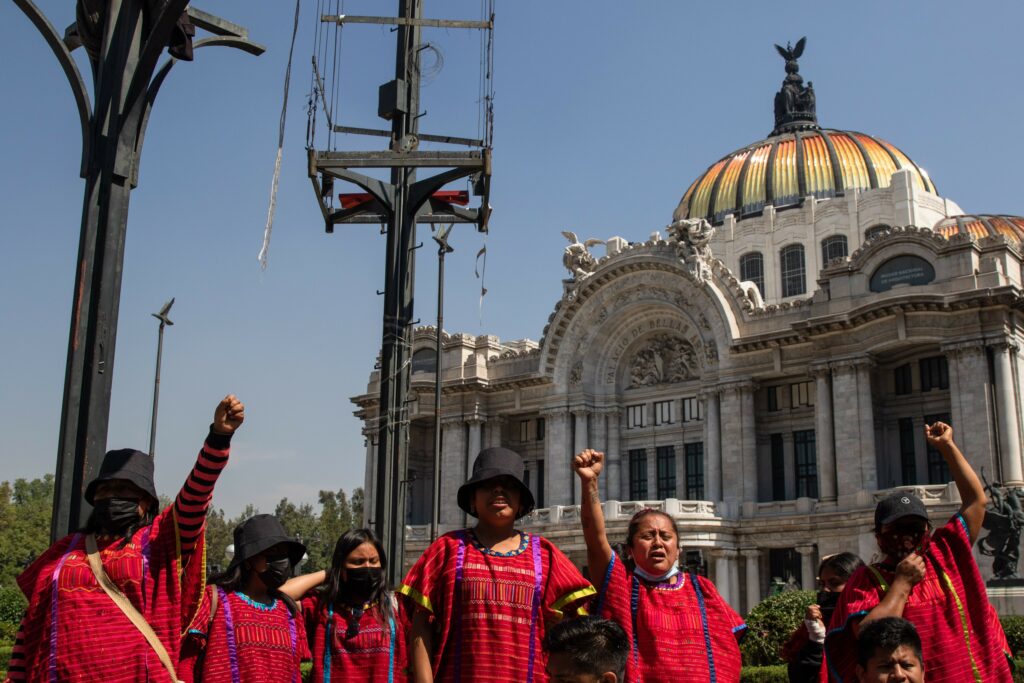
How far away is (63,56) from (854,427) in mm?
33037

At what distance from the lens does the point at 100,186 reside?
6484mm

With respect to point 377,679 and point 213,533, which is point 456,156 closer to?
point 377,679

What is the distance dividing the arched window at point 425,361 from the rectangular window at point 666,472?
11.2 meters

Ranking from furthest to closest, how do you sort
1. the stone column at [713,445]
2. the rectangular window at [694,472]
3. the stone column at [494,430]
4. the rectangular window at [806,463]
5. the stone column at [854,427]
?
the stone column at [494,430] < the rectangular window at [694,472] < the stone column at [713,445] < the rectangular window at [806,463] < the stone column at [854,427]

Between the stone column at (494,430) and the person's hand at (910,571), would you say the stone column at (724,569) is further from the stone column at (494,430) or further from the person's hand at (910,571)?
the person's hand at (910,571)

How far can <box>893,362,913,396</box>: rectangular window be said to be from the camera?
37750mm

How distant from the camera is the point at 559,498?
43344 millimetres

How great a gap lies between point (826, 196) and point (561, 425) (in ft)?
53.2

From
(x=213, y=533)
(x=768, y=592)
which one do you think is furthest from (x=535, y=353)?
(x=213, y=533)

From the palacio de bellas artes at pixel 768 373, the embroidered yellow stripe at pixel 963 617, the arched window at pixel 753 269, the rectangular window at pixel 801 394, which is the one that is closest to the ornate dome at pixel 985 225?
the palacio de bellas artes at pixel 768 373

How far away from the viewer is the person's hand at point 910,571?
20.2ft

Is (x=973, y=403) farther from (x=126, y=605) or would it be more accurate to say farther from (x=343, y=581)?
(x=126, y=605)

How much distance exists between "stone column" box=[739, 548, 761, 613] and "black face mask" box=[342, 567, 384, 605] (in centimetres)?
3335

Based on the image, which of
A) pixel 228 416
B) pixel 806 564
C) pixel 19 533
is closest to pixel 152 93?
pixel 228 416
